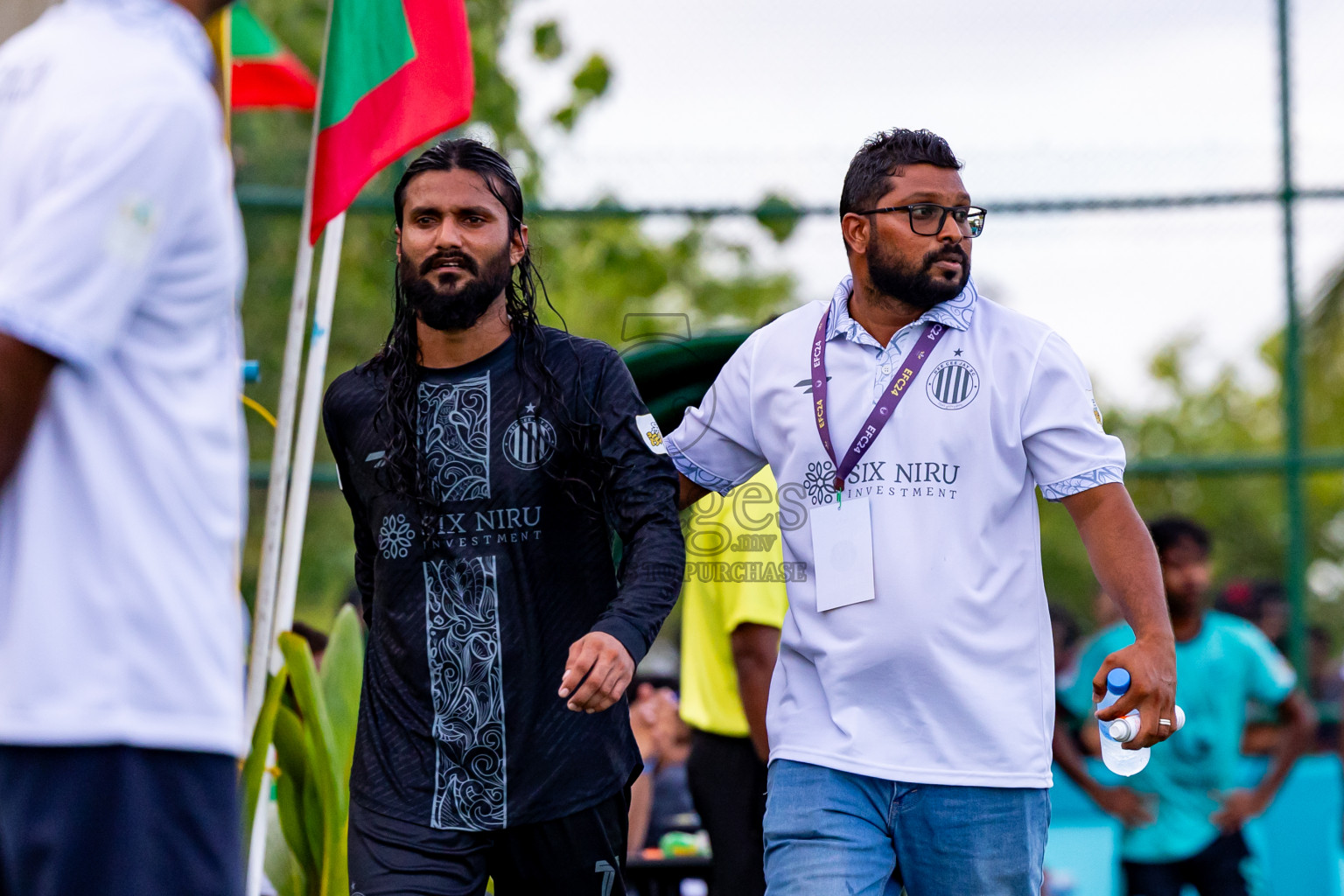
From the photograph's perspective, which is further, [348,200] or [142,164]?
[348,200]

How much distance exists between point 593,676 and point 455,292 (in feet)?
3.25

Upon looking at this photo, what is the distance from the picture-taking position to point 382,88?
4633 mm

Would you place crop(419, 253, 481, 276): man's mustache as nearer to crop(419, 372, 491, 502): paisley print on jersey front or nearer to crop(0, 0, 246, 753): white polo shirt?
crop(419, 372, 491, 502): paisley print on jersey front

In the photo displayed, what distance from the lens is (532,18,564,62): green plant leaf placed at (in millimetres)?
9328

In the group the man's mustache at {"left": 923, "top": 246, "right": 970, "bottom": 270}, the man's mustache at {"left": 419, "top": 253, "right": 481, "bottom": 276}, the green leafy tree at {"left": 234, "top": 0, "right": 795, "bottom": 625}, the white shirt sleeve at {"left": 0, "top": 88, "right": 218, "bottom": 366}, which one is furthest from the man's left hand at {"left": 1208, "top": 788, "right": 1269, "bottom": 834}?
the white shirt sleeve at {"left": 0, "top": 88, "right": 218, "bottom": 366}

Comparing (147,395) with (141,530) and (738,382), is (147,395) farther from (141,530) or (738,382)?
(738,382)

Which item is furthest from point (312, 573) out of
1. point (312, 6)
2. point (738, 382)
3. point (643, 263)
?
point (738, 382)

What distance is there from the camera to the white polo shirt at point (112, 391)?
178 centimetres

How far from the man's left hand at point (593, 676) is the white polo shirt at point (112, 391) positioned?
1.10 meters

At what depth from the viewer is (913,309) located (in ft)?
11.9

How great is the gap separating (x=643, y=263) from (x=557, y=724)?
17.7ft

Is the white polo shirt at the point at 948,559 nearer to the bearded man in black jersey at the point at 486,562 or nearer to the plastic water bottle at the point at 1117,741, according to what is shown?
the plastic water bottle at the point at 1117,741

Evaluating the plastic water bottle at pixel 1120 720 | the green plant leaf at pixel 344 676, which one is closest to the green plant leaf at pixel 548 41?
the green plant leaf at pixel 344 676

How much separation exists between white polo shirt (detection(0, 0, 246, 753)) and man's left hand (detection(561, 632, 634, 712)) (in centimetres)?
110
